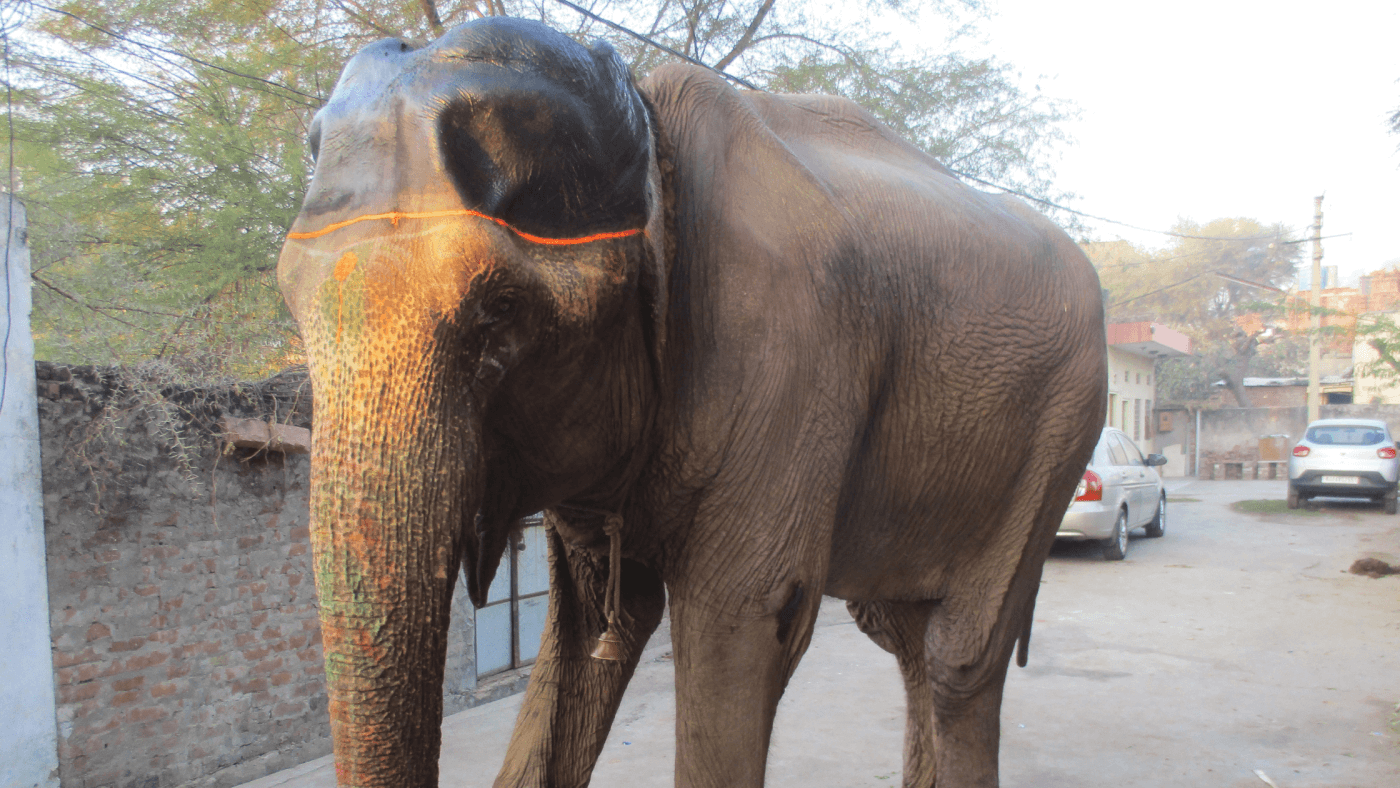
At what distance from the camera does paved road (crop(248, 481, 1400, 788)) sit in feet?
13.3

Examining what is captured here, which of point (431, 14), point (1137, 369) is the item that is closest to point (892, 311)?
point (431, 14)

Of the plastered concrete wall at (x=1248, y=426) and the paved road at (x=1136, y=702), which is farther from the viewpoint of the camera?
the plastered concrete wall at (x=1248, y=426)

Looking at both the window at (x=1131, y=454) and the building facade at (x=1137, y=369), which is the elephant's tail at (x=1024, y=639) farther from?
the building facade at (x=1137, y=369)

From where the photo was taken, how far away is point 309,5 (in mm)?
6609

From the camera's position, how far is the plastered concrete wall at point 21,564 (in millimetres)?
3336

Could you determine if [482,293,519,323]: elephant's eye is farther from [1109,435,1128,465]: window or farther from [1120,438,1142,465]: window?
[1120,438,1142,465]: window

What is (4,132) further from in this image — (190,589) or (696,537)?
(696,537)

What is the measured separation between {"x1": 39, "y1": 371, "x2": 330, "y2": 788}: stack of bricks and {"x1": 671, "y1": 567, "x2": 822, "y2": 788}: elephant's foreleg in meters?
3.15

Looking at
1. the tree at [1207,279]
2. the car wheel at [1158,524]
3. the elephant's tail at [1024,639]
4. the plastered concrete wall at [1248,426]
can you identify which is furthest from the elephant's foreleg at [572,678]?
the tree at [1207,279]

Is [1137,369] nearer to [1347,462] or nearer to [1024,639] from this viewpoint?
[1347,462]

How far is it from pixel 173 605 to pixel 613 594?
10.5ft

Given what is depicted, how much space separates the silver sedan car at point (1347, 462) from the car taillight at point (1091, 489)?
7.73 m

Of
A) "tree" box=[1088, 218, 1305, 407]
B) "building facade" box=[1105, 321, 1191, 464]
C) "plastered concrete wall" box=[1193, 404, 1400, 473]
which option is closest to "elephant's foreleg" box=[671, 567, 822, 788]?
"building facade" box=[1105, 321, 1191, 464]

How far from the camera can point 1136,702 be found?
5156 millimetres
